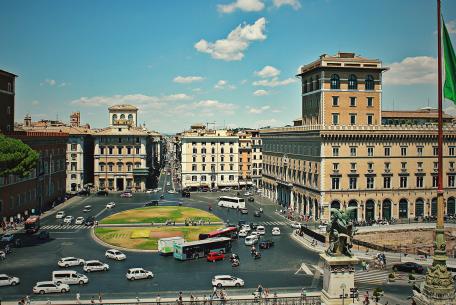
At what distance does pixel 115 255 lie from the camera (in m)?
58.2

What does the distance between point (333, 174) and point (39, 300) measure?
5385 cm

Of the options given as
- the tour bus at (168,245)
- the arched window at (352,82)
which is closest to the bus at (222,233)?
the tour bus at (168,245)

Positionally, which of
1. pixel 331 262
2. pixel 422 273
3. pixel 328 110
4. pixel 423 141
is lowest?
pixel 422 273

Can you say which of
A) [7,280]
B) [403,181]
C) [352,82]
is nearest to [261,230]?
[403,181]

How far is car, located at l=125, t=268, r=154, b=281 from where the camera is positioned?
163 ft

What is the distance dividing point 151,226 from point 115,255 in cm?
2115

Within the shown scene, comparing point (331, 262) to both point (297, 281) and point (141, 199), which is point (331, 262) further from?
point (141, 199)

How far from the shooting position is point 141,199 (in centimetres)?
11519

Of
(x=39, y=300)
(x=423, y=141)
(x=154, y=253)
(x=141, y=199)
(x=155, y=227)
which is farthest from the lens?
(x=141, y=199)

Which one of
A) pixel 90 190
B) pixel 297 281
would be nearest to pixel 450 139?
pixel 297 281

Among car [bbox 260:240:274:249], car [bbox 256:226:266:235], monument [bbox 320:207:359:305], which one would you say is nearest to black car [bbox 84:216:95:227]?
car [bbox 256:226:266:235]

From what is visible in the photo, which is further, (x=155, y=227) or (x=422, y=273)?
(x=155, y=227)

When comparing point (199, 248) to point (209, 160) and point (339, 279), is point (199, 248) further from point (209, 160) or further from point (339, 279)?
point (209, 160)

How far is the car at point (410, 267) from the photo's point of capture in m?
54.7
